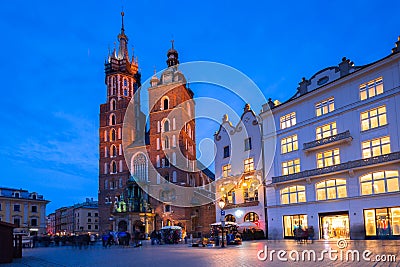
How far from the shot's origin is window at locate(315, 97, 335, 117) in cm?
4040

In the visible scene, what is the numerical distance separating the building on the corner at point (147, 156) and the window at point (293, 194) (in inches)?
1141

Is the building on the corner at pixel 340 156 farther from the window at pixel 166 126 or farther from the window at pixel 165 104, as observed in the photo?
the window at pixel 165 104

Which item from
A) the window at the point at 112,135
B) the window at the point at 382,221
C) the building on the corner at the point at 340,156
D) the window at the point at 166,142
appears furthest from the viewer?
the window at the point at 112,135

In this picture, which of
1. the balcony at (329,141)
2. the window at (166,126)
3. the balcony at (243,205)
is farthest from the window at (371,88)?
the window at (166,126)

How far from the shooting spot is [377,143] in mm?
35906

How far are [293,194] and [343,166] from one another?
7.22 metres

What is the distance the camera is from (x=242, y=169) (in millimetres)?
50094

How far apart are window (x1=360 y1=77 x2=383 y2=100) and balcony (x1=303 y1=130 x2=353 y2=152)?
3504 mm

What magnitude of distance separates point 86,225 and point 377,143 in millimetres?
107132

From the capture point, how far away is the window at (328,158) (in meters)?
39.3

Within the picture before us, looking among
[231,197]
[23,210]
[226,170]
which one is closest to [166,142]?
[23,210]

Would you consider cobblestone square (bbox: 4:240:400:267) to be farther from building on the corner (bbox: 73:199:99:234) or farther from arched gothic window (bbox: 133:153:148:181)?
building on the corner (bbox: 73:199:99:234)

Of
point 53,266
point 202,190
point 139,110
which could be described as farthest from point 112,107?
point 53,266

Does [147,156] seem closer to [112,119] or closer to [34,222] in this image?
[112,119]
